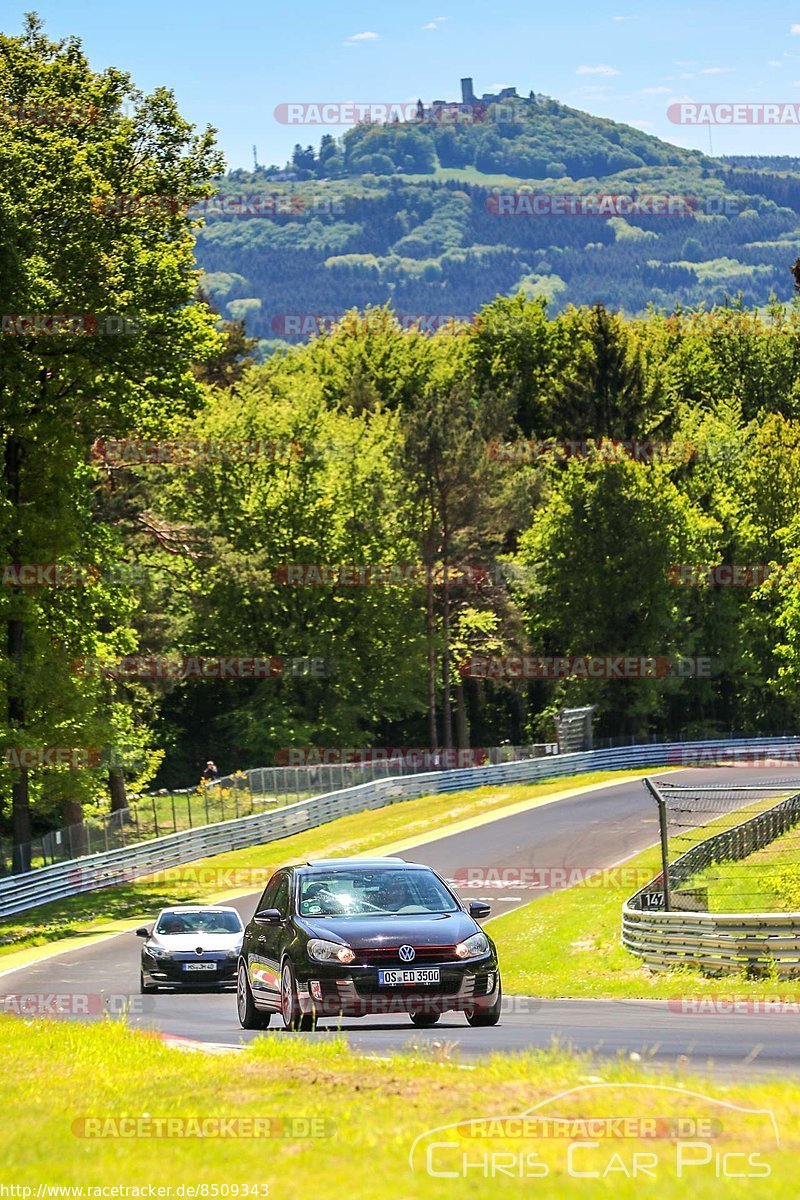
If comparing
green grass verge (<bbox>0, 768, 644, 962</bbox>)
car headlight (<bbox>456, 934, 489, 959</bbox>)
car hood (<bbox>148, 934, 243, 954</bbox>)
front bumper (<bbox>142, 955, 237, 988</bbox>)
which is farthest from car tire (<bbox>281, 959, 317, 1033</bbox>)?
green grass verge (<bbox>0, 768, 644, 962</bbox>)

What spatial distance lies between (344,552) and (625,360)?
63.5 ft

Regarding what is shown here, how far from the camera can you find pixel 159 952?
2417 cm

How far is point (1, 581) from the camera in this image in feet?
130

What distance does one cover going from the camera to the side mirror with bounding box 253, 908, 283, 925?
50.0 ft

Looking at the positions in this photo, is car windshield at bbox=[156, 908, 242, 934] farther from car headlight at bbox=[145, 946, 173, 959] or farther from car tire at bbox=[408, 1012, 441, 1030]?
car tire at bbox=[408, 1012, 441, 1030]

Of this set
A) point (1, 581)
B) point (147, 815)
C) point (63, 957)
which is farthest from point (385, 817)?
point (63, 957)

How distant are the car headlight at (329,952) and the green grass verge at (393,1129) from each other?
2.69 m

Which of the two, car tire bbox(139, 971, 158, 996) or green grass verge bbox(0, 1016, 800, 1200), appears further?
car tire bbox(139, 971, 158, 996)

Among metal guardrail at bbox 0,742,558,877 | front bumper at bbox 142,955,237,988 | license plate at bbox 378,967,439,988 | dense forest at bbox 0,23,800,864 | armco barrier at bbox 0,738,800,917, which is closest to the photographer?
license plate at bbox 378,967,439,988

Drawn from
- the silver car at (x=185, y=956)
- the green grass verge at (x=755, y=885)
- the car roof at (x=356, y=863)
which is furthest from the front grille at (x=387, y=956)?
the silver car at (x=185, y=956)

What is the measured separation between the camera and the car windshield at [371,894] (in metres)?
15.1

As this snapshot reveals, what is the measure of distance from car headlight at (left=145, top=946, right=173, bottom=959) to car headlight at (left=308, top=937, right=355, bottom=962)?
10416 mm

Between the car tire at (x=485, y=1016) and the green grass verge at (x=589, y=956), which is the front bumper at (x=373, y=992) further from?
the green grass verge at (x=589, y=956)

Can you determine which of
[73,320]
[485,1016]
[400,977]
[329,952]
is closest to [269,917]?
[329,952]
